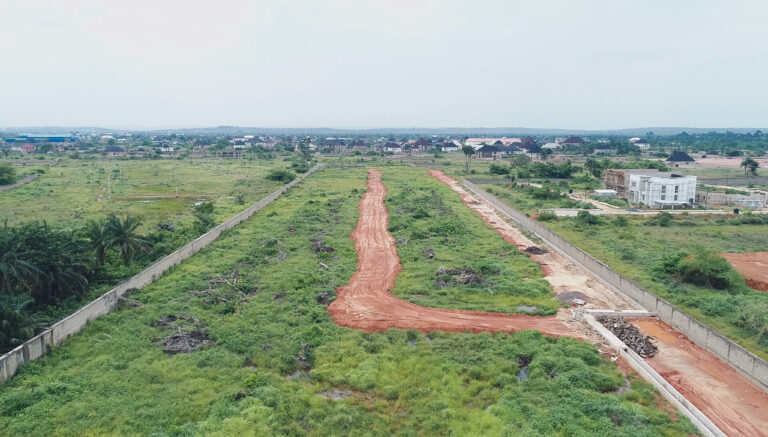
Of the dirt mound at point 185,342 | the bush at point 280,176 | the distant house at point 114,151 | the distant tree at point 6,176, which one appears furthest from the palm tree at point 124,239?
the distant house at point 114,151

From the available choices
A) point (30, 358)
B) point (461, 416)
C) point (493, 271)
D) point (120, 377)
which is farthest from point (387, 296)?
point (30, 358)

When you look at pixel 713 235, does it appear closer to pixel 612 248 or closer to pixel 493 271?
pixel 612 248

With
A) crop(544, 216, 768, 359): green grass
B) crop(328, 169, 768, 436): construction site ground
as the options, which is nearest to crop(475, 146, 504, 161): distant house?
crop(544, 216, 768, 359): green grass

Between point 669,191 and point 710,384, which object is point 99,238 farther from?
point 669,191

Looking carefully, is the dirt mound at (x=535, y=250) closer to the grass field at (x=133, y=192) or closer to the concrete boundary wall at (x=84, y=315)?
the concrete boundary wall at (x=84, y=315)

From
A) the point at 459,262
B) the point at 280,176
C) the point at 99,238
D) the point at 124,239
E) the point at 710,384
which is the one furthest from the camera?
the point at 280,176

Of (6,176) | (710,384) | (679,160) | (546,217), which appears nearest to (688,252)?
(546,217)
